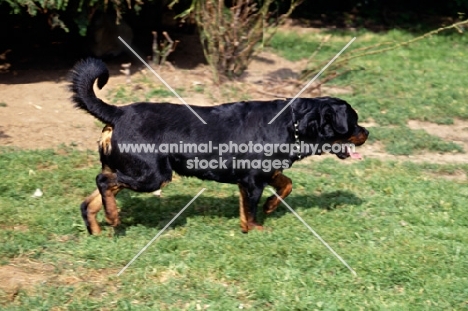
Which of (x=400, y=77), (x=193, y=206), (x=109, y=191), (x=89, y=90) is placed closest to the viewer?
(x=89, y=90)

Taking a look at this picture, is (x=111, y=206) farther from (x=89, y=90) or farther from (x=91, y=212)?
(x=89, y=90)

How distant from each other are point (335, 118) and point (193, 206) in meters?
1.70

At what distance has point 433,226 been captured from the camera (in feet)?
20.6

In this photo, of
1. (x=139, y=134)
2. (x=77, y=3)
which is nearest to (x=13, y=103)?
(x=77, y=3)

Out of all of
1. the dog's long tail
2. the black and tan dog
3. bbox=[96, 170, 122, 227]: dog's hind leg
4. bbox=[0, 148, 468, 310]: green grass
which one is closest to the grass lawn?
bbox=[0, 148, 468, 310]: green grass

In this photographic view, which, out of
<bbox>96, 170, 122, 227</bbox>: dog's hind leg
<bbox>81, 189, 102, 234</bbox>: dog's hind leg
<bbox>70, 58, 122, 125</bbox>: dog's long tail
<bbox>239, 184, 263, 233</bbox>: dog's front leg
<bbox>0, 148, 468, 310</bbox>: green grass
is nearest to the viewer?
<bbox>0, 148, 468, 310</bbox>: green grass

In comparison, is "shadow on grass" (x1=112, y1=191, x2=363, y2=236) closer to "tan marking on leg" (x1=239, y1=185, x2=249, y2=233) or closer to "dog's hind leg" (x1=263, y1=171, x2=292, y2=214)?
"dog's hind leg" (x1=263, y1=171, x2=292, y2=214)

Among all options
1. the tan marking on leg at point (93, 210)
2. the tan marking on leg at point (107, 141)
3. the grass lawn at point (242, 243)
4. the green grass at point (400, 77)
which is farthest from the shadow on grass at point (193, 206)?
the green grass at point (400, 77)

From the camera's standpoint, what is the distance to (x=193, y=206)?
671cm

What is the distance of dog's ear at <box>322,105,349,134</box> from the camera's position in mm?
5984

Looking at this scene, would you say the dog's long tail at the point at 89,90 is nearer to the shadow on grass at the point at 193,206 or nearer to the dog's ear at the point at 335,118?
the shadow on grass at the point at 193,206

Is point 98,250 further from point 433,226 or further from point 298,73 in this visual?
point 298,73

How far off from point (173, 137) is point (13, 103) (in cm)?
447

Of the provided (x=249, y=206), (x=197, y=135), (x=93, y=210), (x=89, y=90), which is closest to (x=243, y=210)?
(x=249, y=206)
